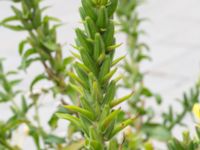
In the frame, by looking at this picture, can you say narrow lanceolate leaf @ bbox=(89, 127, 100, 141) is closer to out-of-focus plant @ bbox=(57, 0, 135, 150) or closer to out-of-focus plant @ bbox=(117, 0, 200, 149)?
out-of-focus plant @ bbox=(57, 0, 135, 150)

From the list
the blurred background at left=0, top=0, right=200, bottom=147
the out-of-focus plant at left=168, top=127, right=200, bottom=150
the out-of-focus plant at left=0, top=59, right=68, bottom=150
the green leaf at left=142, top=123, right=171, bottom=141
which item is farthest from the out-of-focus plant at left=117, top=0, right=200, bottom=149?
the blurred background at left=0, top=0, right=200, bottom=147

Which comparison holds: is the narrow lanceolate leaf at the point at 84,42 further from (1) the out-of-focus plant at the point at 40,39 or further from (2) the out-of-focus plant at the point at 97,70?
(1) the out-of-focus plant at the point at 40,39

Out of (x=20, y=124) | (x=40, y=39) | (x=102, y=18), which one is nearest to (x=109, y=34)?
(x=102, y=18)

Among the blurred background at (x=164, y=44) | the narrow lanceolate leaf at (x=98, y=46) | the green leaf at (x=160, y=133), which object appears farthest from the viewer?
the blurred background at (x=164, y=44)

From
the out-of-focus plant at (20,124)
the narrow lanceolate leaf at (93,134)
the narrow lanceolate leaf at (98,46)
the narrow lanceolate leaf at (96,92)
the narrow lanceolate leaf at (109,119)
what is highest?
the narrow lanceolate leaf at (98,46)

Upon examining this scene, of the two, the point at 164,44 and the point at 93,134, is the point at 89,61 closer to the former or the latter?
the point at 93,134

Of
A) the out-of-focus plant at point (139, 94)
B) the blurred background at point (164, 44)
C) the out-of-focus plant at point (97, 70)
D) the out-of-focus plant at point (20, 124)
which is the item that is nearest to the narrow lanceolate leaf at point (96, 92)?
the out-of-focus plant at point (97, 70)
